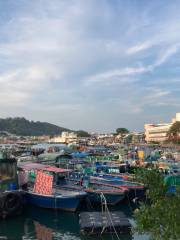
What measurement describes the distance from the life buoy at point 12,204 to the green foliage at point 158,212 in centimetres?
1684

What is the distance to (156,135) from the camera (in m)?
175

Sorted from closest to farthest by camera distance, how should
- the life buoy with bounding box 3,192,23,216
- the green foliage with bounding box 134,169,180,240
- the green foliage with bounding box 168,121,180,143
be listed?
the green foliage with bounding box 134,169,180,240 → the life buoy with bounding box 3,192,23,216 → the green foliage with bounding box 168,121,180,143

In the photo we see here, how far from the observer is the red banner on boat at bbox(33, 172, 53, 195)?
25.7 metres

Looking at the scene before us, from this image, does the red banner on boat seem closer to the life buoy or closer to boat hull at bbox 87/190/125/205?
the life buoy

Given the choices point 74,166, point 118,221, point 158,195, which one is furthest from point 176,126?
point 158,195

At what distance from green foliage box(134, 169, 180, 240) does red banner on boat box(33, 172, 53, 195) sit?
58.2ft

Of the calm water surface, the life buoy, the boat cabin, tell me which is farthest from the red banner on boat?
the life buoy

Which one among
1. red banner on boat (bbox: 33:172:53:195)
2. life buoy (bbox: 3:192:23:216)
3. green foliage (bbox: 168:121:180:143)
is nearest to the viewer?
life buoy (bbox: 3:192:23:216)

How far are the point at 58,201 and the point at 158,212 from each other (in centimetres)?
1795

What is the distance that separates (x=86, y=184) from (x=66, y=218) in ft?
19.0

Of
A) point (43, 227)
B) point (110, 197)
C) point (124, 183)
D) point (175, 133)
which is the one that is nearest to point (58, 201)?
point (43, 227)

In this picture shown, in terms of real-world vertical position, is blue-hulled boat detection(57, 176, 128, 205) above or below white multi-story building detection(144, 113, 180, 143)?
below

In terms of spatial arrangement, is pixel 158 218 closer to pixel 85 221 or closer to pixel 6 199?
pixel 85 221

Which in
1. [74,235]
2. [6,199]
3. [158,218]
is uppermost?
[158,218]
